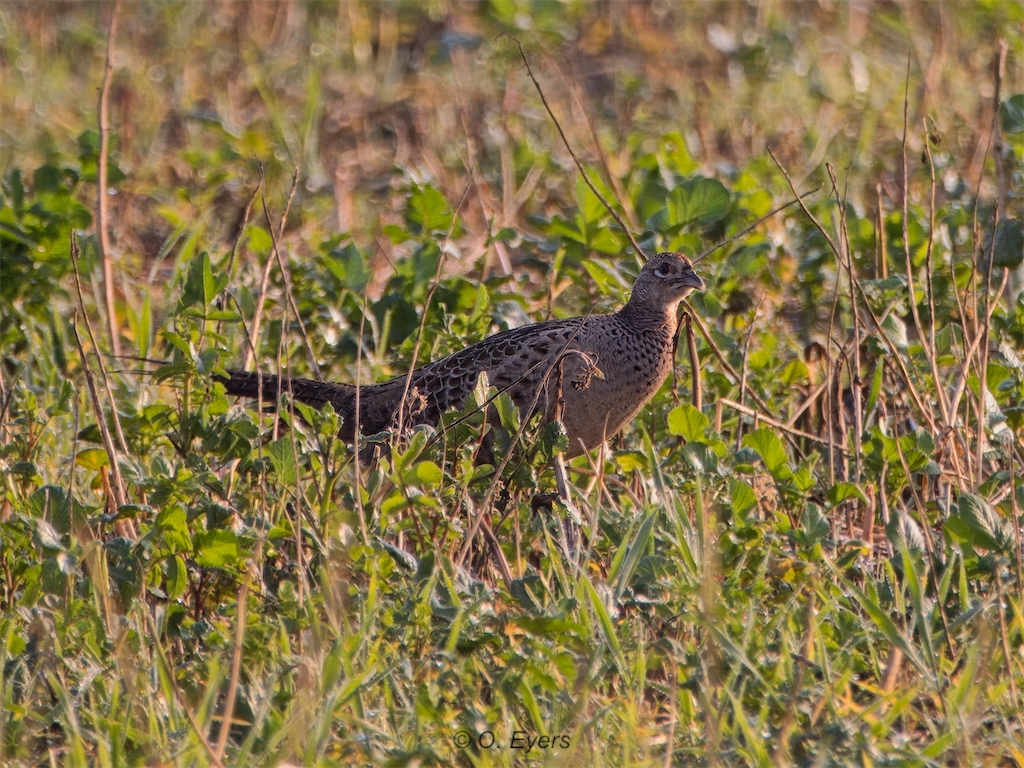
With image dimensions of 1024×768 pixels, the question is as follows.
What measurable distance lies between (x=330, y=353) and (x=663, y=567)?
2.72 m

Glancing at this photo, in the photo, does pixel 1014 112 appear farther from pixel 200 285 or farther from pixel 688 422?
pixel 200 285

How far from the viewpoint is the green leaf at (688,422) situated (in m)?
4.81

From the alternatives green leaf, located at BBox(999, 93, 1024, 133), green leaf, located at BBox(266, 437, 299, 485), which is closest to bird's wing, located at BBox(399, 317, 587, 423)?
green leaf, located at BBox(266, 437, 299, 485)

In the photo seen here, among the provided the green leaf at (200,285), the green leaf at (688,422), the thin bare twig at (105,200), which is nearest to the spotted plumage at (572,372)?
the green leaf at (200,285)

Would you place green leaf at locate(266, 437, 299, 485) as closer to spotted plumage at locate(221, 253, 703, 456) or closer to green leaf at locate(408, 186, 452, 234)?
spotted plumage at locate(221, 253, 703, 456)

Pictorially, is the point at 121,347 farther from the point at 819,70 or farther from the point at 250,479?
the point at 819,70

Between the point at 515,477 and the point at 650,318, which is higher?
the point at 650,318

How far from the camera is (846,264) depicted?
4922 mm

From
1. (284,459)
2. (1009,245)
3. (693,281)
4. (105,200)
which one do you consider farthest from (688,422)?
(105,200)

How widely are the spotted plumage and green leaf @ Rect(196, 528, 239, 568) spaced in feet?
3.68

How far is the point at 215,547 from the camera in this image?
14.4 feet

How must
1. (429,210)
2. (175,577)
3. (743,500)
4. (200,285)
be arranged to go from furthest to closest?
(429,210), (200,285), (743,500), (175,577)

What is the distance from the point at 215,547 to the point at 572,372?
1704mm

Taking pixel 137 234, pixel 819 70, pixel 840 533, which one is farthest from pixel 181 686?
pixel 819 70
